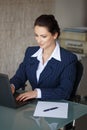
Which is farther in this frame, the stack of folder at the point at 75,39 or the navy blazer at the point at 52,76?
the stack of folder at the point at 75,39

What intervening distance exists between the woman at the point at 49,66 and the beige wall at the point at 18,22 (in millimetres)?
905

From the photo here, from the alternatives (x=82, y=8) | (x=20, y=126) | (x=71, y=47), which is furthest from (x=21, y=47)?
(x=20, y=126)

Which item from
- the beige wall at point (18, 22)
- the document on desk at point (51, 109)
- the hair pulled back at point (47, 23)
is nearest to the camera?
the document on desk at point (51, 109)

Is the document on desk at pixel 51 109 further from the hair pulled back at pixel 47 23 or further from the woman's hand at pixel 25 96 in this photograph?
the hair pulled back at pixel 47 23

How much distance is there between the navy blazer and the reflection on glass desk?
0.17 m

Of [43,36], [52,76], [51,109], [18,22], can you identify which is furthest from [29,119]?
[18,22]

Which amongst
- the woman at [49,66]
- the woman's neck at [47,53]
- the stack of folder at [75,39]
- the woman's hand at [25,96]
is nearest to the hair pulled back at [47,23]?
the woman at [49,66]

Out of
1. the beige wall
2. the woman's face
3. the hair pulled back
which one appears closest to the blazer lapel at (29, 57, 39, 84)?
the woman's face

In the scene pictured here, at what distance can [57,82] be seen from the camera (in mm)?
2119

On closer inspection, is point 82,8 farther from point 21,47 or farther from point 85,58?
point 21,47

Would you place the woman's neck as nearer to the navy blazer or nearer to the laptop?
the navy blazer

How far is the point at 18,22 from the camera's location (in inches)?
124

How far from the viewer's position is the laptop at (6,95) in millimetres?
1670

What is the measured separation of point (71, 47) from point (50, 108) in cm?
170
